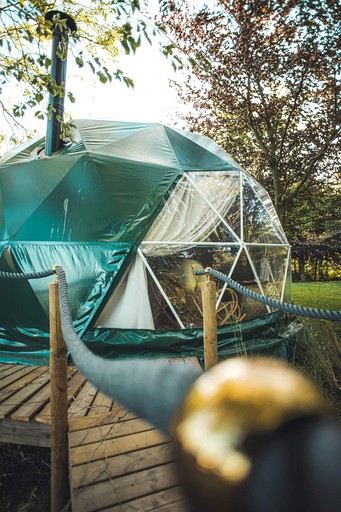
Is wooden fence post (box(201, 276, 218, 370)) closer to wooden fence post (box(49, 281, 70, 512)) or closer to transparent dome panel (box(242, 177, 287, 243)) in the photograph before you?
wooden fence post (box(49, 281, 70, 512))

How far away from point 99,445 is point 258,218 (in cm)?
477

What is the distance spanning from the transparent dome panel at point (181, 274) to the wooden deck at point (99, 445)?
75.4 inches

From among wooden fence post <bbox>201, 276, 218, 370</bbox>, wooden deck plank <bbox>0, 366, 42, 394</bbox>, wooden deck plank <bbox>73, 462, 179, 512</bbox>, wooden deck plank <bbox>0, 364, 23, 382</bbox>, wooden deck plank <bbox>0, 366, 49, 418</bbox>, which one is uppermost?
wooden fence post <bbox>201, 276, 218, 370</bbox>

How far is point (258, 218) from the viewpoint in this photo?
5902mm

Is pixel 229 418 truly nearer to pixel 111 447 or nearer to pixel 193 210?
pixel 111 447

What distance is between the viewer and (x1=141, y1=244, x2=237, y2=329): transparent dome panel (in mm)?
4758

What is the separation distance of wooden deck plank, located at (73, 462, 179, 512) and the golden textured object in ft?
5.70

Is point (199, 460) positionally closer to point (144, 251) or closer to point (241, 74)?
point (144, 251)

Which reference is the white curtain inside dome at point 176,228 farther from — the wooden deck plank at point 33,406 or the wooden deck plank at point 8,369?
the wooden deck plank at point 33,406

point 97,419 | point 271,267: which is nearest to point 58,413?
point 97,419

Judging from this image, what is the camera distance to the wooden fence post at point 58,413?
2.40m

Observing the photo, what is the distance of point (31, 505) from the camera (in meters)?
2.80

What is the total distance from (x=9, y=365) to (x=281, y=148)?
334 inches

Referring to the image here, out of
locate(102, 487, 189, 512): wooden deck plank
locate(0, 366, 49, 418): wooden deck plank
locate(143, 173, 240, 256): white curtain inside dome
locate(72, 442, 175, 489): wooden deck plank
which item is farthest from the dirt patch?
locate(143, 173, 240, 256): white curtain inside dome
